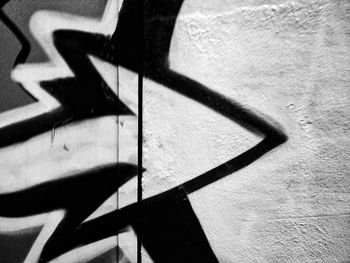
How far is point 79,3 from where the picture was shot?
131cm

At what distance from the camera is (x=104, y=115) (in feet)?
4.61

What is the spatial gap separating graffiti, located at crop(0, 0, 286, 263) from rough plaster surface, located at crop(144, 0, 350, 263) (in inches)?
1.7

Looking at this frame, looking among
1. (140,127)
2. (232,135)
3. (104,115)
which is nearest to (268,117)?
(232,135)

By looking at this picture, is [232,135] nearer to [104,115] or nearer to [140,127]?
[140,127]

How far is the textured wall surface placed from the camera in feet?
4.26

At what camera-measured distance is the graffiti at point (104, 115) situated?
133cm

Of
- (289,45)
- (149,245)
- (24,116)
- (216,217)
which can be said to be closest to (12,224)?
(24,116)

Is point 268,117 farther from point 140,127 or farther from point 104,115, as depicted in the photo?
point 104,115

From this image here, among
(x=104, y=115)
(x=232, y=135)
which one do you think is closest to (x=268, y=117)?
(x=232, y=135)

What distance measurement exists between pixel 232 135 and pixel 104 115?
0.58 m

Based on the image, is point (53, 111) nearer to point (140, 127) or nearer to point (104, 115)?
point (104, 115)

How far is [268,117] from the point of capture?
1.36m

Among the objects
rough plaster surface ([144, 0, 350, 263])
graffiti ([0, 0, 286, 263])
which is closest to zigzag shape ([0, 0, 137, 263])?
graffiti ([0, 0, 286, 263])

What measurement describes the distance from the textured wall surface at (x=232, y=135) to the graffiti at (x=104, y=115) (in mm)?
19
